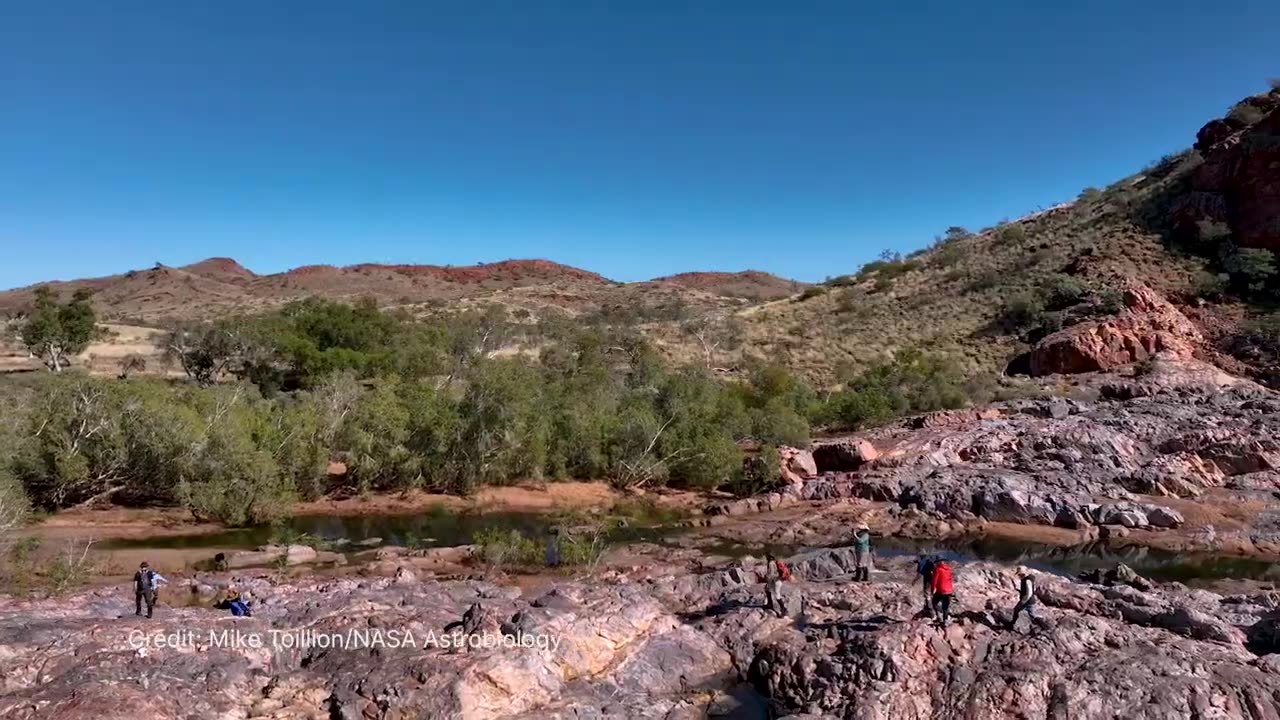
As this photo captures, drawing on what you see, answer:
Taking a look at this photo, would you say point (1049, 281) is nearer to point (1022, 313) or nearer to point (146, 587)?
point (1022, 313)

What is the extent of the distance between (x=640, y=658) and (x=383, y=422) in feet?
58.6

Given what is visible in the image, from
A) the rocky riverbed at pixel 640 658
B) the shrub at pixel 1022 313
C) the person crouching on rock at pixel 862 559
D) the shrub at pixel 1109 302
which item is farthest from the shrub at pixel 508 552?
the shrub at pixel 1022 313

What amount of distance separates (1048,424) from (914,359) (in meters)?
12.9

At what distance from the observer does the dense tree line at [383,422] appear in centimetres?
2305

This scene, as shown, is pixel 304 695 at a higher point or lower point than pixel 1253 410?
lower

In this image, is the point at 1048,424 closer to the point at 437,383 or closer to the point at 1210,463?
the point at 1210,463

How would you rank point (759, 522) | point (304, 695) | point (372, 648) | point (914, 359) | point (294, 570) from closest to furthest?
point (304, 695), point (372, 648), point (294, 570), point (759, 522), point (914, 359)

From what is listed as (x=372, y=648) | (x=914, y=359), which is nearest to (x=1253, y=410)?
(x=914, y=359)

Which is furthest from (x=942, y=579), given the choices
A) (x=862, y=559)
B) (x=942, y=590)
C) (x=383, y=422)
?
(x=383, y=422)

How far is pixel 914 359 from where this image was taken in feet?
141

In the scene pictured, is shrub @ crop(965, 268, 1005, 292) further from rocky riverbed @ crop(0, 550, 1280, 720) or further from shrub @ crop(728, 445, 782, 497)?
rocky riverbed @ crop(0, 550, 1280, 720)

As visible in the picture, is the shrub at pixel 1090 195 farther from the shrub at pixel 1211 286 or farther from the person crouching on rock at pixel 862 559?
the person crouching on rock at pixel 862 559

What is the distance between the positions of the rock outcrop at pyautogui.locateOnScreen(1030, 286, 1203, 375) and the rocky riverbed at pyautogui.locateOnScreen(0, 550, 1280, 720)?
92.4 ft

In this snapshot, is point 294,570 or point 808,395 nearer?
point 294,570
